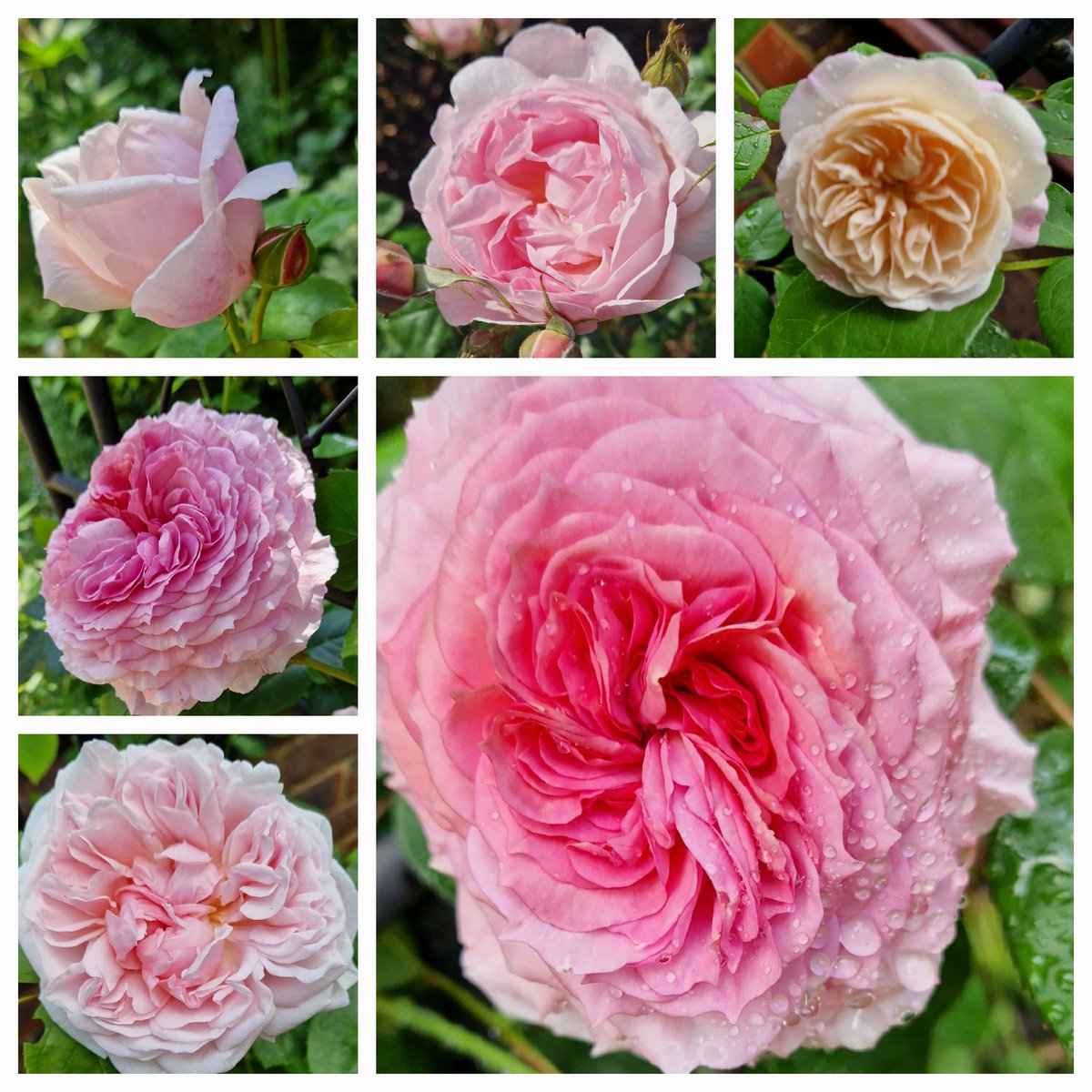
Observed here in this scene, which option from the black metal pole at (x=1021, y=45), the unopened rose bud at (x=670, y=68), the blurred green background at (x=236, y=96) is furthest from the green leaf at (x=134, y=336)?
the black metal pole at (x=1021, y=45)

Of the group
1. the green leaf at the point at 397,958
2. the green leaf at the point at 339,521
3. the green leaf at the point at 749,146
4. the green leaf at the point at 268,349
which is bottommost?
the green leaf at the point at 397,958

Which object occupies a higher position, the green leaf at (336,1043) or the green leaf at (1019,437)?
the green leaf at (1019,437)

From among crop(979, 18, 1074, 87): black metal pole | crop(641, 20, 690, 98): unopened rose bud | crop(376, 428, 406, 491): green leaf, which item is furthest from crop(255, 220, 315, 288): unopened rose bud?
crop(979, 18, 1074, 87): black metal pole

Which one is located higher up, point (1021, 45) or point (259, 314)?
point (1021, 45)

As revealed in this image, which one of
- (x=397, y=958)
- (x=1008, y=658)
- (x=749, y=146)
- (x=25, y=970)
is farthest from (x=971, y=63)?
(x=25, y=970)

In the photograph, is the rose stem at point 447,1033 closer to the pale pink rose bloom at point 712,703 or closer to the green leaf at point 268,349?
the pale pink rose bloom at point 712,703

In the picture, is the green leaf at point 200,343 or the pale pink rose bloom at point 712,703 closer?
the pale pink rose bloom at point 712,703

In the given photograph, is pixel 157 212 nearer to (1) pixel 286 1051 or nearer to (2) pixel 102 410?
(2) pixel 102 410

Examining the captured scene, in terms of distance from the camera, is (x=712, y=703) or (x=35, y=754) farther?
(x=35, y=754)
